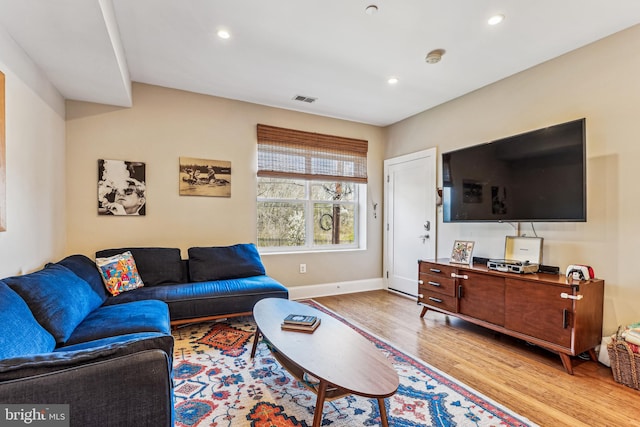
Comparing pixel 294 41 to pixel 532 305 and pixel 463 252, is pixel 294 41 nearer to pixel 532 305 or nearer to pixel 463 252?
pixel 463 252

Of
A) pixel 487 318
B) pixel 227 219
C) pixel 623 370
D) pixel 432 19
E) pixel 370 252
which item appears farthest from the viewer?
pixel 370 252

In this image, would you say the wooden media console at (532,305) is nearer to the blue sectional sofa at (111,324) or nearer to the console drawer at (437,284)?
the console drawer at (437,284)

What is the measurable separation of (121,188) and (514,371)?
3944 millimetres

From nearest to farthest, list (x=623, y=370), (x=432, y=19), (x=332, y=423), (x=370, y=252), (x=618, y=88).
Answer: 1. (x=332, y=423)
2. (x=623, y=370)
3. (x=432, y=19)
4. (x=618, y=88)
5. (x=370, y=252)

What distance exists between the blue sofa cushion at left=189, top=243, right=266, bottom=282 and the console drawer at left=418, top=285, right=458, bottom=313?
5.89ft

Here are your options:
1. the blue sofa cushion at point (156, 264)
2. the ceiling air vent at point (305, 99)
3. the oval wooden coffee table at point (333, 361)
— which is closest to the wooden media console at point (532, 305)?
the oval wooden coffee table at point (333, 361)

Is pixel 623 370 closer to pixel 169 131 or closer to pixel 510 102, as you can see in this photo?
pixel 510 102

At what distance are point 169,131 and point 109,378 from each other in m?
3.23

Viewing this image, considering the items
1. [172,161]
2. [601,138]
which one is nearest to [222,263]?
[172,161]

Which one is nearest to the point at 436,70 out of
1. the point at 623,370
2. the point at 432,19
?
the point at 432,19

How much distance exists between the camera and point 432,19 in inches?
89.1

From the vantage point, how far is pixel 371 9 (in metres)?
2.14

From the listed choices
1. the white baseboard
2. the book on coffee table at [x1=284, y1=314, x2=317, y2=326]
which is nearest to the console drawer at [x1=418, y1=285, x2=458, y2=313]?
the white baseboard

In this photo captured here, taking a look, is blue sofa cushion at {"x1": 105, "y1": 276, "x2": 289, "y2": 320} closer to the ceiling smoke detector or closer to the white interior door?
the white interior door
